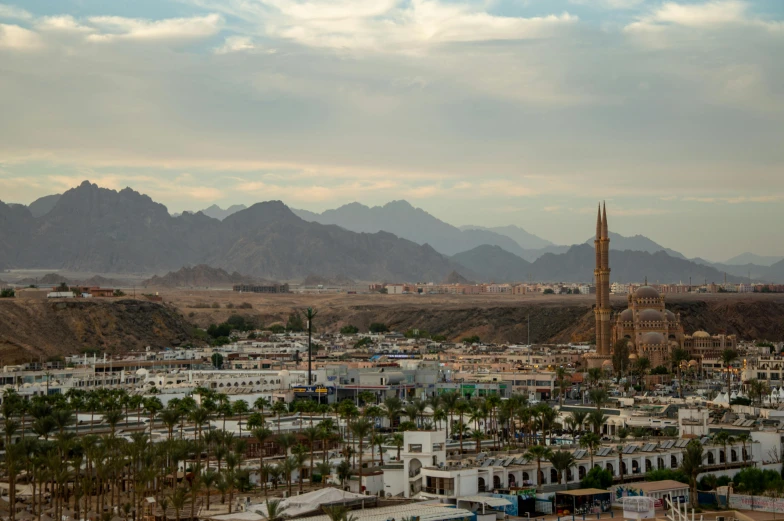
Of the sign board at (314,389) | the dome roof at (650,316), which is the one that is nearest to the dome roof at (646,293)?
the dome roof at (650,316)

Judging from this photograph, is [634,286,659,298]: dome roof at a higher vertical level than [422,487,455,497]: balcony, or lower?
higher

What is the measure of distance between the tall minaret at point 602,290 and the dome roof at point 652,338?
15.5 feet

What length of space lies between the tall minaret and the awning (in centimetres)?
9976

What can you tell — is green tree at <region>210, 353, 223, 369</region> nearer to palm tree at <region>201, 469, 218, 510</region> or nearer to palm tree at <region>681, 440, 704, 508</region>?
palm tree at <region>201, 469, 218, 510</region>

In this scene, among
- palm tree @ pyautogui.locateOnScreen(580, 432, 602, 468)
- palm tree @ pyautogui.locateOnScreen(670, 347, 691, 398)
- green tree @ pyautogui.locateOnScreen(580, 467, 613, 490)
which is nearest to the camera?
green tree @ pyautogui.locateOnScreen(580, 467, 613, 490)

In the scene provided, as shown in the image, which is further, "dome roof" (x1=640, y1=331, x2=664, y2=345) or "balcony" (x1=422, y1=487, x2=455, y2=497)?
"dome roof" (x1=640, y1=331, x2=664, y2=345)

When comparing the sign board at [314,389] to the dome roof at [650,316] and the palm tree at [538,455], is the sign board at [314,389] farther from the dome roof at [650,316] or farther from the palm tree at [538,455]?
the dome roof at [650,316]

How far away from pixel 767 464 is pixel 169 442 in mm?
33893

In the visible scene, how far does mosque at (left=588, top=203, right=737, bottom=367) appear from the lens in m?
152

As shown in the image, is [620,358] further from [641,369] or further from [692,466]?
[692,466]

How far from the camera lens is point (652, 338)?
153 metres

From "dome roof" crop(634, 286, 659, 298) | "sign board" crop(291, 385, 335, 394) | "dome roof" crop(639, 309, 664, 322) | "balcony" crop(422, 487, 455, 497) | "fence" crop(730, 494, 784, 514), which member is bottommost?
"fence" crop(730, 494, 784, 514)

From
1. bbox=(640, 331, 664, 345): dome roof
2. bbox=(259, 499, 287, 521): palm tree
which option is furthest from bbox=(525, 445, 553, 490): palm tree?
bbox=(640, 331, 664, 345): dome roof

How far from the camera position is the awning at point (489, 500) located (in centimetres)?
5369
